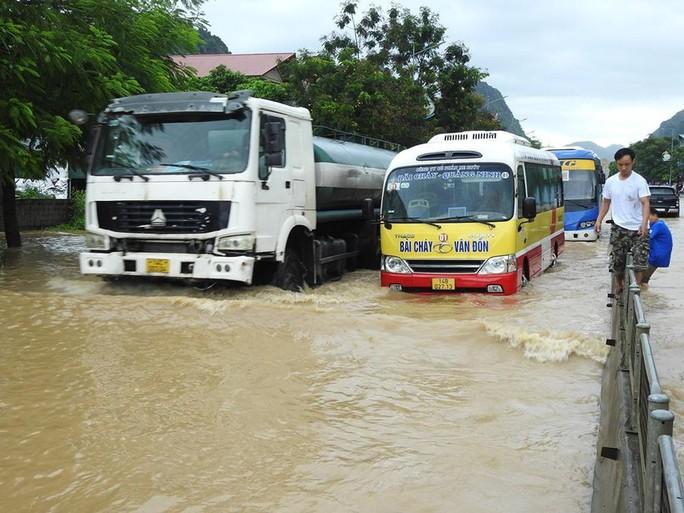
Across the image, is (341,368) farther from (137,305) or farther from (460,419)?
(137,305)

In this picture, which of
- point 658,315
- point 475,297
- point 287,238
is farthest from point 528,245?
point 287,238

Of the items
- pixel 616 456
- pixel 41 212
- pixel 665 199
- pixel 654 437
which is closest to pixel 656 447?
pixel 654 437

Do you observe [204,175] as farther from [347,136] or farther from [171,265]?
[347,136]

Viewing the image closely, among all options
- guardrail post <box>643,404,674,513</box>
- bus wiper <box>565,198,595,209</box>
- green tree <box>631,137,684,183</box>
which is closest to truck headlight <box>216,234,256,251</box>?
guardrail post <box>643,404,674,513</box>

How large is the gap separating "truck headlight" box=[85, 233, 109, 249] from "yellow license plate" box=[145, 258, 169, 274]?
661 mm

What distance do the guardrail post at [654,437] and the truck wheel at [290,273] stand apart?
7158mm

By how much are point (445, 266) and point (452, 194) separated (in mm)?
975

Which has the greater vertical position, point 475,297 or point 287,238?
point 287,238

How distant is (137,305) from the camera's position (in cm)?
809

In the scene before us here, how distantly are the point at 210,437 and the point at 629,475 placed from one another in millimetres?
2492

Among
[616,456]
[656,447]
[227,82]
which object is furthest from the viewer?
[227,82]

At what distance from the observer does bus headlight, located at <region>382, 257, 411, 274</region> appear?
9.62 meters

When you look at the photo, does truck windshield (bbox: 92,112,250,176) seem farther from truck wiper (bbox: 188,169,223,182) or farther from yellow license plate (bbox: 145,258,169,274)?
yellow license plate (bbox: 145,258,169,274)

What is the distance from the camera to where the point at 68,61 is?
10242mm
